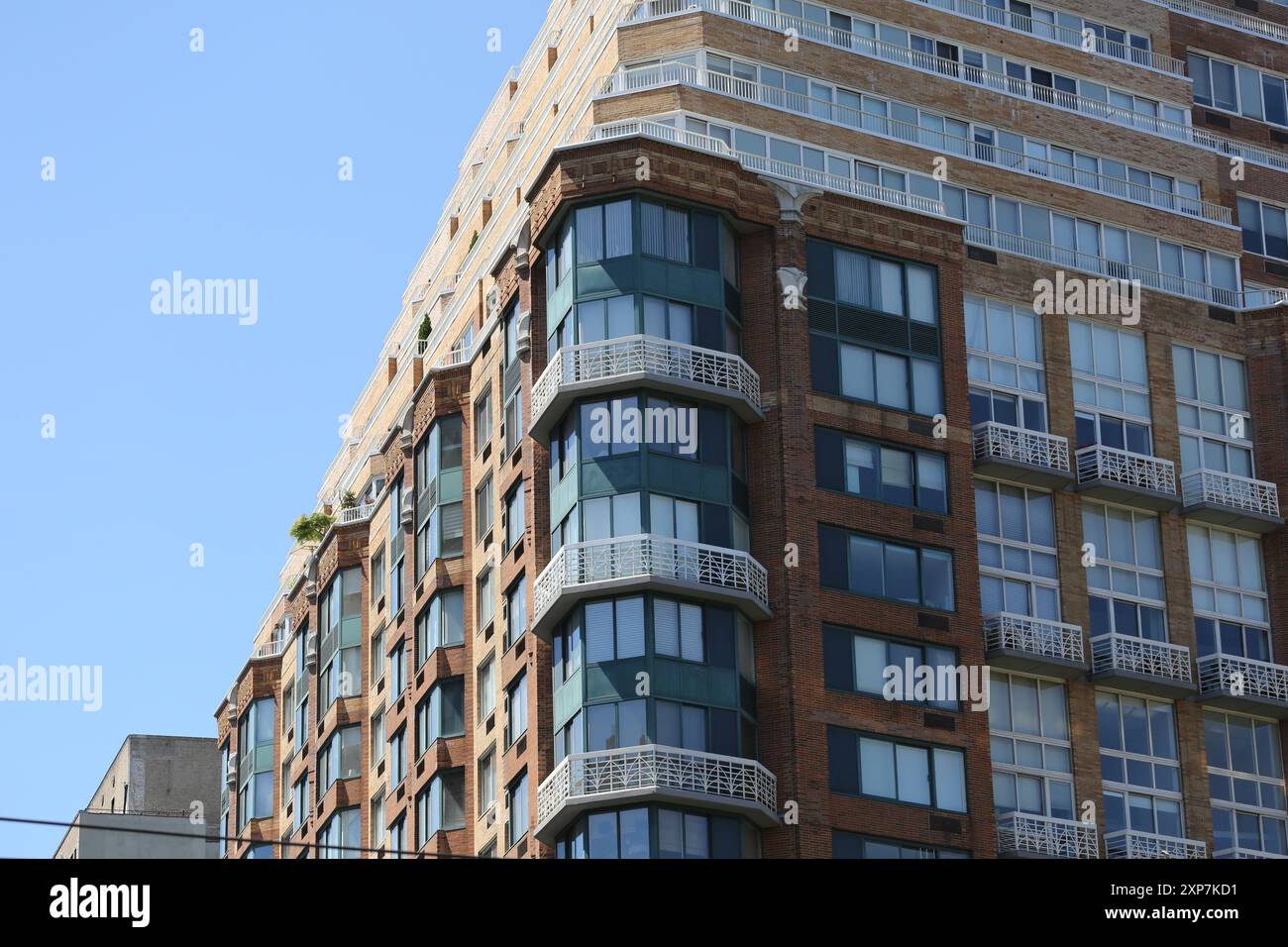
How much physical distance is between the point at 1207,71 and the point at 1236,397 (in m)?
14.5

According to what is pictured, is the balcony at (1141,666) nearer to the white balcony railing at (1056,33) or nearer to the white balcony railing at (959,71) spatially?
the white balcony railing at (959,71)

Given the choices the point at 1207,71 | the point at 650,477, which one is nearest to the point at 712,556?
the point at 650,477

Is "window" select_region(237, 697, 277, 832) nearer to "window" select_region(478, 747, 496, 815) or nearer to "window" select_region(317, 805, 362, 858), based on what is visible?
"window" select_region(317, 805, 362, 858)

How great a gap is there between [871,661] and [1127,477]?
1245 cm

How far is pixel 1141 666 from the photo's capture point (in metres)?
77.4

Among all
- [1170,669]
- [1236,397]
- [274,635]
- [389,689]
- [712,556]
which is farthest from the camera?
[274,635]

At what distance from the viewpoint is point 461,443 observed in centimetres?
8662

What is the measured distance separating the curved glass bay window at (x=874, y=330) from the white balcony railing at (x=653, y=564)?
6.92 meters

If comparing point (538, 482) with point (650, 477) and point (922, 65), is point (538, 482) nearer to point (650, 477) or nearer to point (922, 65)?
point (650, 477)

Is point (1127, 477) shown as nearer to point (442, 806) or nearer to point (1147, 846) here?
point (1147, 846)

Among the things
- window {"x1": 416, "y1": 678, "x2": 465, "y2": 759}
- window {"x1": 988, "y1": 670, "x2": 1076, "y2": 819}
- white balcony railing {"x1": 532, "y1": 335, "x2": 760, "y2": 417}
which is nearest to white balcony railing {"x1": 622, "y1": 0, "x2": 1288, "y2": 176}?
white balcony railing {"x1": 532, "y1": 335, "x2": 760, "y2": 417}

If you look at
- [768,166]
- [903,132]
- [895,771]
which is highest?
[903,132]

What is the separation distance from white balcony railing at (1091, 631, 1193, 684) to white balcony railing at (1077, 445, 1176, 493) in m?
4.99

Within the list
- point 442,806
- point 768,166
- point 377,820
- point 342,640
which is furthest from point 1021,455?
point 342,640
